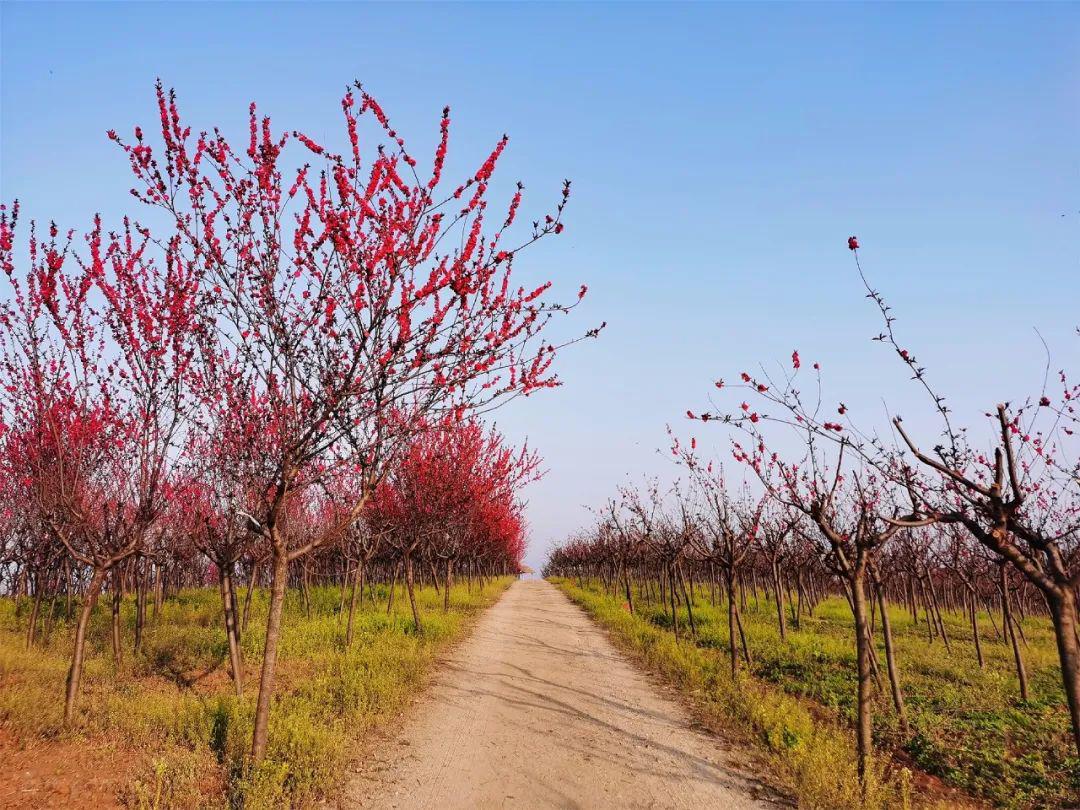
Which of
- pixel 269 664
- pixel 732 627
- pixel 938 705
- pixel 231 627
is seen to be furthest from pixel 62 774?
pixel 938 705

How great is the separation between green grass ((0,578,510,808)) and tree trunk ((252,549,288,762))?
0.66ft

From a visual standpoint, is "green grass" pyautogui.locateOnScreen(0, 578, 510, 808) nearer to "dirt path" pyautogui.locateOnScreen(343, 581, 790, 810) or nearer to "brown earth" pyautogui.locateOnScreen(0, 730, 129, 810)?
"brown earth" pyautogui.locateOnScreen(0, 730, 129, 810)

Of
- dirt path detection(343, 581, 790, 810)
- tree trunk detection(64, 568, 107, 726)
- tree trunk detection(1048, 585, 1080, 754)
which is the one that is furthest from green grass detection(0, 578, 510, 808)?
tree trunk detection(1048, 585, 1080, 754)

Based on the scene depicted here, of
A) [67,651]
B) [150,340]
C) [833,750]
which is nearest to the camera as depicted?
[833,750]

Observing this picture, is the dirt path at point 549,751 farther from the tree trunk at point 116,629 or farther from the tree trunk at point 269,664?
the tree trunk at point 116,629

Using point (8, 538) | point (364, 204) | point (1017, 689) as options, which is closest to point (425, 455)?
point (364, 204)

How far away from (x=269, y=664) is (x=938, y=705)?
1151 centimetres

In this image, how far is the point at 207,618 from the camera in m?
18.0

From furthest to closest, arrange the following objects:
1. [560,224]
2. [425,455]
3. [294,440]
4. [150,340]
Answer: [425,455], [150,340], [294,440], [560,224]

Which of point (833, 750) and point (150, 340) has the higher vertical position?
point (150, 340)

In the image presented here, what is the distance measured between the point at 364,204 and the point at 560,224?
6.85 feet

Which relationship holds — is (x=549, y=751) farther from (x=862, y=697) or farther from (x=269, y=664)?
(x=862, y=697)

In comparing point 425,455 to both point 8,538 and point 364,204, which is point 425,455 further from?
point 8,538

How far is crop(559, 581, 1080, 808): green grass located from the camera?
7.36 metres
